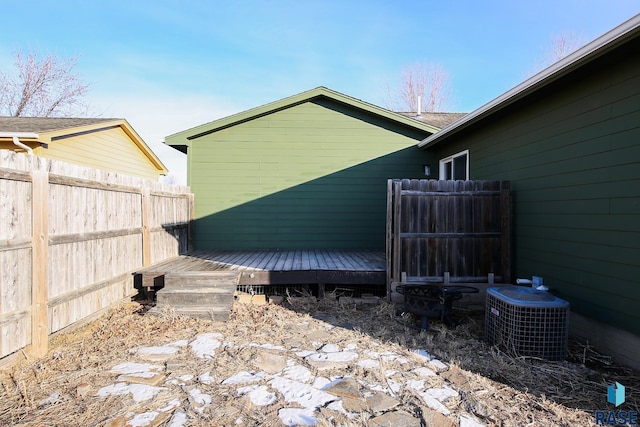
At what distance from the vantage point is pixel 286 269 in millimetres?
5406

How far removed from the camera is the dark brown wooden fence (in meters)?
5.11

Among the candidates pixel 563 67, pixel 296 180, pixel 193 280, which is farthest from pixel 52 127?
pixel 563 67

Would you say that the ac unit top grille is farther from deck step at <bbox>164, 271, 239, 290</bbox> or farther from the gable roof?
the gable roof

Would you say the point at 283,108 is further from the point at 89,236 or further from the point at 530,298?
the point at 530,298

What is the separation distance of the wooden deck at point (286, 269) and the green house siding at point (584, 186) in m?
2.17

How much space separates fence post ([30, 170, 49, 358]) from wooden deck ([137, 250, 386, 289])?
1.78m

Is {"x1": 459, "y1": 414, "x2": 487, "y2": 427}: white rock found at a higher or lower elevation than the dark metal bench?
lower

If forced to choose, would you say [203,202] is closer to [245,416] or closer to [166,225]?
[166,225]

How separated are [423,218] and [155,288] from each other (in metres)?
4.03

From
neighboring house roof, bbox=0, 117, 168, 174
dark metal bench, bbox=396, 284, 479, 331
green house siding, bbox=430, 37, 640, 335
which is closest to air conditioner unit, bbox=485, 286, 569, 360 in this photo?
green house siding, bbox=430, 37, 640, 335

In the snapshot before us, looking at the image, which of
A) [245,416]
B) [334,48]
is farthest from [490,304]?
[334,48]

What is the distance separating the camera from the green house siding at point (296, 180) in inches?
309

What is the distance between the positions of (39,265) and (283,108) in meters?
5.63

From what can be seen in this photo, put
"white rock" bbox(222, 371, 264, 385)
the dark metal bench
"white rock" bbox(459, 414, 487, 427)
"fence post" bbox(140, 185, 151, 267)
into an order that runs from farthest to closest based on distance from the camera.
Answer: "fence post" bbox(140, 185, 151, 267) → the dark metal bench → "white rock" bbox(222, 371, 264, 385) → "white rock" bbox(459, 414, 487, 427)
